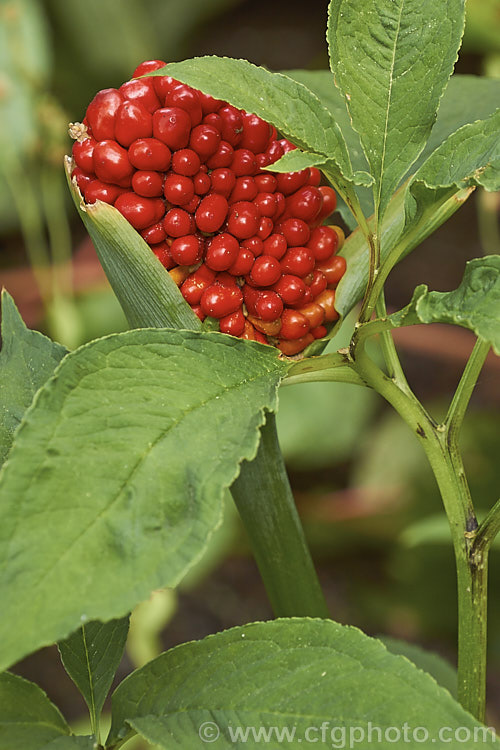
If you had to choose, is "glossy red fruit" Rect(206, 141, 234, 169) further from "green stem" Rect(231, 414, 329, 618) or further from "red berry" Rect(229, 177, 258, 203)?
"green stem" Rect(231, 414, 329, 618)

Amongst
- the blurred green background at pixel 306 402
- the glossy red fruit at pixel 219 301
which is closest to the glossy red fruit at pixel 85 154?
the glossy red fruit at pixel 219 301

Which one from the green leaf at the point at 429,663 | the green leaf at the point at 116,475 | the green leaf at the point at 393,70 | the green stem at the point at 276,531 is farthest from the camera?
the green leaf at the point at 429,663

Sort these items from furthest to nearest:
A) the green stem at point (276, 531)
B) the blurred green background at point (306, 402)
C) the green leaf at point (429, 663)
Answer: the blurred green background at point (306, 402), the green leaf at point (429, 663), the green stem at point (276, 531)

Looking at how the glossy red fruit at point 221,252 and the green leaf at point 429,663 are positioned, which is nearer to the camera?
the glossy red fruit at point 221,252

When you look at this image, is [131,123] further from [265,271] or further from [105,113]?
[265,271]

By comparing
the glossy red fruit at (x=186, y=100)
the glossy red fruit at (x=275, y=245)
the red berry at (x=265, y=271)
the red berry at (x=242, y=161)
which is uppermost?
the glossy red fruit at (x=186, y=100)

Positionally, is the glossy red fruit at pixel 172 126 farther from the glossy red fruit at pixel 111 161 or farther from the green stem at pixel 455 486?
the green stem at pixel 455 486
